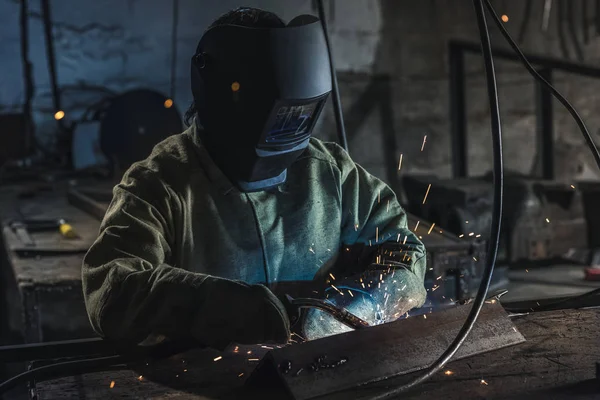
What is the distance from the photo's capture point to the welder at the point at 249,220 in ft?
5.08

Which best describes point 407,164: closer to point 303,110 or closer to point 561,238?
point 561,238

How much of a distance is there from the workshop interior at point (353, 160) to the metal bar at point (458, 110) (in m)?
0.01

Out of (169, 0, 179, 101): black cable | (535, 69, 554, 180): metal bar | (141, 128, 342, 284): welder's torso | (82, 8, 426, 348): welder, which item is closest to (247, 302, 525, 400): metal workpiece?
(82, 8, 426, 348): welder

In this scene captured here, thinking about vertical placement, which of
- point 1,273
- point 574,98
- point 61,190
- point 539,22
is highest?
point 539,22

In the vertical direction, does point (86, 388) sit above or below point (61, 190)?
above

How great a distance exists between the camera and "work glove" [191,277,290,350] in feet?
4.87

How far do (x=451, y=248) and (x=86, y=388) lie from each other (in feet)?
7.88

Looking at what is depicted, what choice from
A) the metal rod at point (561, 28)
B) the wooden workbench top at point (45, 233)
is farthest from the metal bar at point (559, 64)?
the wooden workbench top at point (45, 233)

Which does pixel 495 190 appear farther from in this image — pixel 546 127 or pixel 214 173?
pixel 546 127

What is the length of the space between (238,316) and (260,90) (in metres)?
0.58

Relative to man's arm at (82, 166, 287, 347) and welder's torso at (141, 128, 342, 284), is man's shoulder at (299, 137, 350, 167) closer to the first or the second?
welder's torso at (141, 128, 342, 284)

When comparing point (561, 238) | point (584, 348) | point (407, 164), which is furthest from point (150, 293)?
point (407, 164)

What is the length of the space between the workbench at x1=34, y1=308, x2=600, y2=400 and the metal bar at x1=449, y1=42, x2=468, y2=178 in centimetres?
451

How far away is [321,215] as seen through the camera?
212cm
